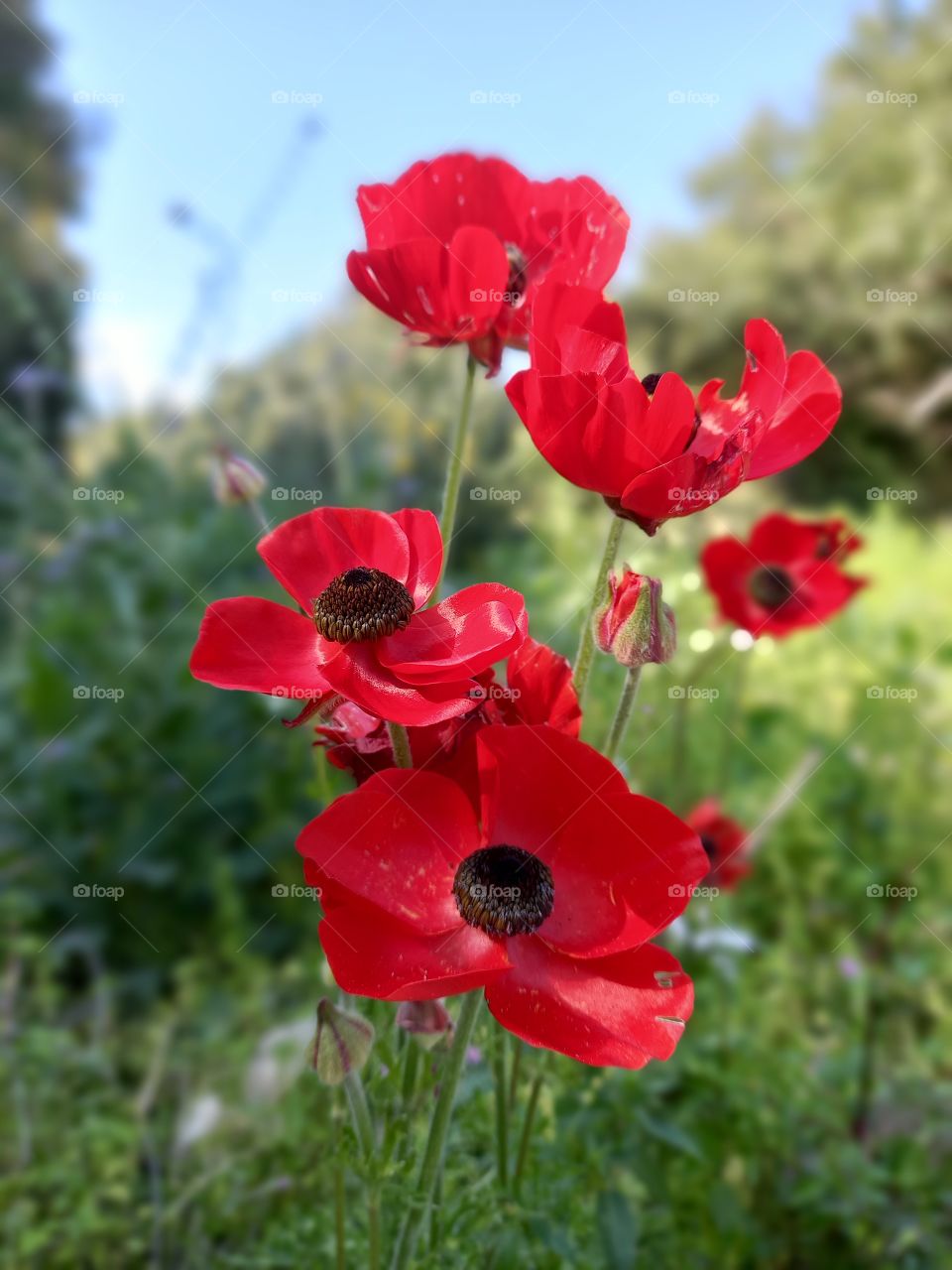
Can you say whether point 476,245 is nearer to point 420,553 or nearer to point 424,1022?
point 420,553

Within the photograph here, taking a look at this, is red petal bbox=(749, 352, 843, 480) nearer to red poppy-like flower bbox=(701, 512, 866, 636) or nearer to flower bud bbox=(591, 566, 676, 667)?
flower bud bbox=(591, 566, 676, 667)

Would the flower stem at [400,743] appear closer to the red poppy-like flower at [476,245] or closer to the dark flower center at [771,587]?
the red poppy-like flower at [476,245]

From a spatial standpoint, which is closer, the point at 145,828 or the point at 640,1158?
the point at 640,1158

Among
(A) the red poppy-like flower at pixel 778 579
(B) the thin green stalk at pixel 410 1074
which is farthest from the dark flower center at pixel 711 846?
(B) the thin green stalk at pixel 410 1074

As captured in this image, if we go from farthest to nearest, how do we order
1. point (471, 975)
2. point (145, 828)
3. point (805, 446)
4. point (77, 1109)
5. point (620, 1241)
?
point (145, 828), point (77, 1109), point (620, 1241), point (805, 446), point (471, 975)

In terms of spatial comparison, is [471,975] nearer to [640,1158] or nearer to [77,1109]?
[640,1158]

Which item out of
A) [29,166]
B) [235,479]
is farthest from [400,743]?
[29,166]

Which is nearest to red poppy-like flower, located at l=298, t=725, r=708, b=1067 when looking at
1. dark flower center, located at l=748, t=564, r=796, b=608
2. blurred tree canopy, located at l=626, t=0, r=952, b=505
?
dark flower center, located at l=748, t=564, r=796, b=608

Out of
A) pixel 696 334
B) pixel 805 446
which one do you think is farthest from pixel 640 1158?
pixel 696 334
